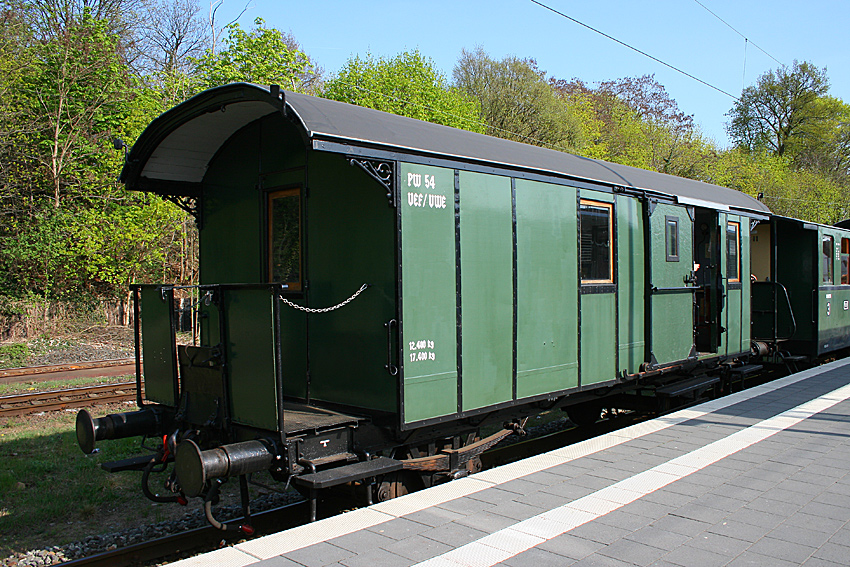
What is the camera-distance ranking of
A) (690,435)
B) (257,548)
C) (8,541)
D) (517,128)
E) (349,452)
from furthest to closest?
(517,128), (690,435), (8,541), (349,452), (257,548)

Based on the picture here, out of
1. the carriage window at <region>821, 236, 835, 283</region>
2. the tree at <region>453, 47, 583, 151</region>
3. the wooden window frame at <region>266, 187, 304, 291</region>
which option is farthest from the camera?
the tree at <region>453, 47, 583, 151</region>

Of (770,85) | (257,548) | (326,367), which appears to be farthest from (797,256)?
(770,85)

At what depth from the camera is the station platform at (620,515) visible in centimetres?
369

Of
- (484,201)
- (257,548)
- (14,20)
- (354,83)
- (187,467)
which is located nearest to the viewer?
(257,548)

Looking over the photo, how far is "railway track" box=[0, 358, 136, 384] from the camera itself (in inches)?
510

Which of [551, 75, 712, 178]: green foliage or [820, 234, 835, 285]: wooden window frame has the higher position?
[551, 75, 712, 178]: green foliage

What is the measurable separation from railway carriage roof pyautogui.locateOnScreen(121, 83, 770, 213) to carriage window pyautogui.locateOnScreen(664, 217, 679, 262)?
3.12ft

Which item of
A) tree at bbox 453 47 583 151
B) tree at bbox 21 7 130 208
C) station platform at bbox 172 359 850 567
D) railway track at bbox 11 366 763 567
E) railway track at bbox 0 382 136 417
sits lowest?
railway track at bbox 11 366 763 567

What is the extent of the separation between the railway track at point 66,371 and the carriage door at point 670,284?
1093 centimetres

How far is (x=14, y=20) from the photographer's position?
18.6 metres

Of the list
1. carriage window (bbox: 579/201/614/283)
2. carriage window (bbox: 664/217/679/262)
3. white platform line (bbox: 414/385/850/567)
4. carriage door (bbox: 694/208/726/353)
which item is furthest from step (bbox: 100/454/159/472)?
carriage door (bbox: 694/208/726/353)

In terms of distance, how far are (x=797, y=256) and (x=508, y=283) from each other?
985 cm

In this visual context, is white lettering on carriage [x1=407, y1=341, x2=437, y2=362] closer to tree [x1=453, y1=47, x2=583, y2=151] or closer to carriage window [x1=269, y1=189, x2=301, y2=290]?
carriage window [x1=269, y1=189, x2=301, y2=290]

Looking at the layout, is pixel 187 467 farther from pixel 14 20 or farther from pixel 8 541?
pixel 14 20
